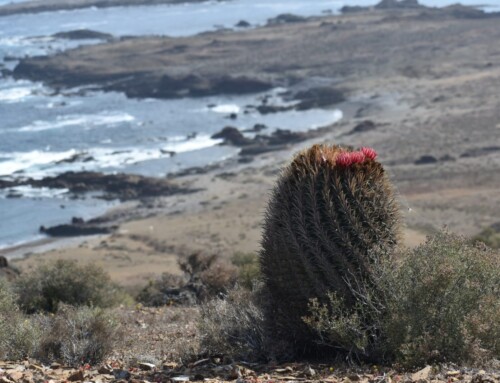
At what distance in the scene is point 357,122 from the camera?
51.2 m

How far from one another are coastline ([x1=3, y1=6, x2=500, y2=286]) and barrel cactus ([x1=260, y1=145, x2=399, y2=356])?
49 centimetres

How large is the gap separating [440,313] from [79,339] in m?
3.10

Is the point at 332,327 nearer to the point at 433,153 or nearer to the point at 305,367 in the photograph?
the point at 305,367

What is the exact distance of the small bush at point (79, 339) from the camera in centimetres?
771

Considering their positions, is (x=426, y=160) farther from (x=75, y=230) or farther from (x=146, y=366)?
(x=146, y=366)

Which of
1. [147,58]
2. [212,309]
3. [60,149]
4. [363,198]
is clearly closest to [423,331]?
[363,198]

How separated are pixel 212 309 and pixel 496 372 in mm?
2840

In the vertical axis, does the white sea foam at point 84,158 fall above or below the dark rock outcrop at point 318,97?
below

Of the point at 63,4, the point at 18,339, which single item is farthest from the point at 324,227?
the point at 63,4

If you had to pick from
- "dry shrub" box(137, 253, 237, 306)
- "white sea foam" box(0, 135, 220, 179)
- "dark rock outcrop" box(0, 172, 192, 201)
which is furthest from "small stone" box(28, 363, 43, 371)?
"white sea foam" box(0, 135, 220, 179)

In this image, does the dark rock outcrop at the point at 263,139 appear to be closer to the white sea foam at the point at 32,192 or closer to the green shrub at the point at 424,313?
the white sea foam at the point at 32,192

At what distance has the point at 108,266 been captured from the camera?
94.3ft

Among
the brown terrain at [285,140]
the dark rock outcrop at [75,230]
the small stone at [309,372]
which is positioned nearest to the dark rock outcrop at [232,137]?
the brown terrain at [285,140]

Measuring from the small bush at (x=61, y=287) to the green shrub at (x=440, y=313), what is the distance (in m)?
6.32
